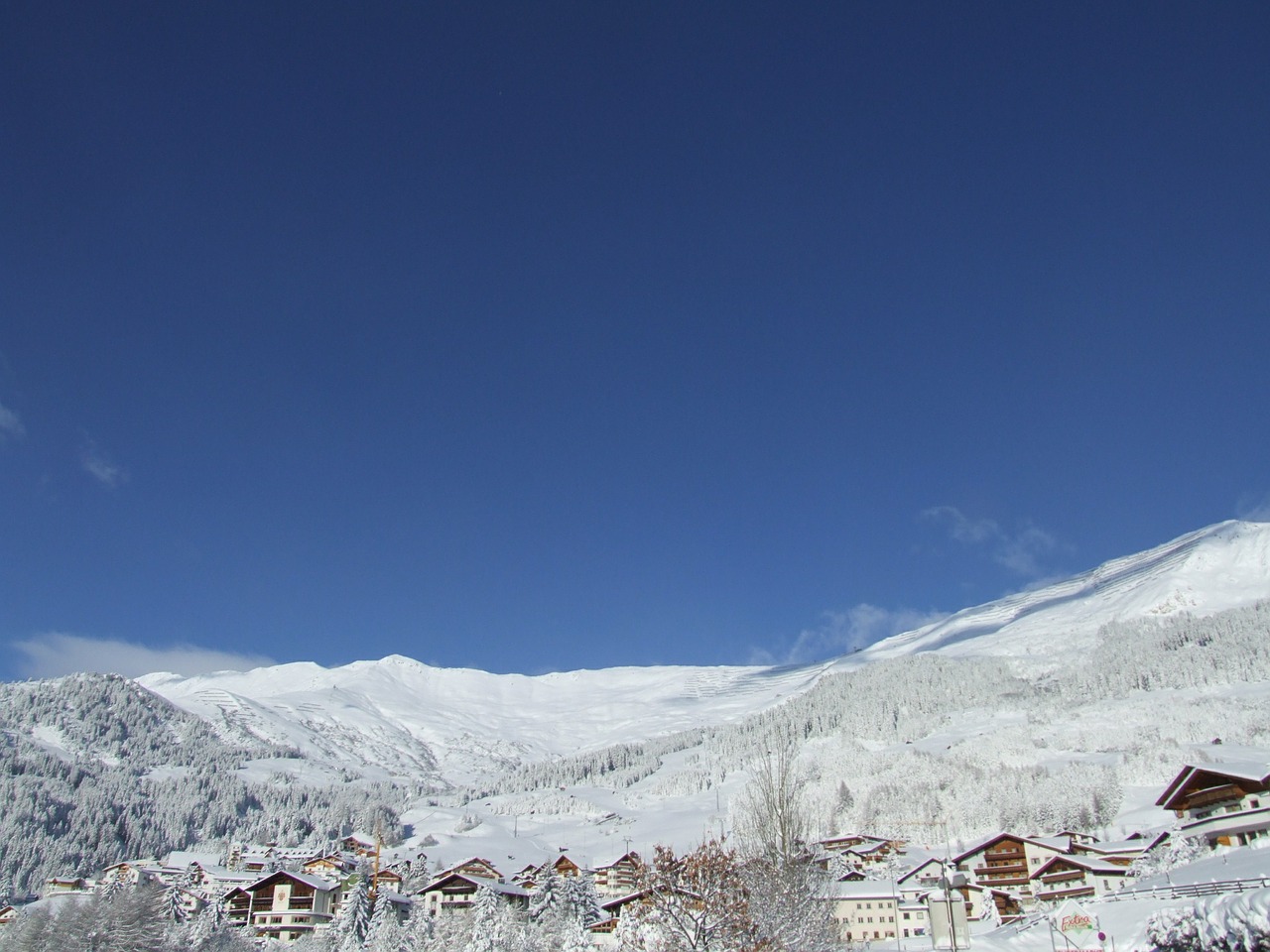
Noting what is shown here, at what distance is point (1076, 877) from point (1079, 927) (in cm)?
6188

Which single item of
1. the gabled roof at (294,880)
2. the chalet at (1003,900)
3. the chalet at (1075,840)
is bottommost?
the chalet at (1003,900)

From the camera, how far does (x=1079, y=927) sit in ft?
118

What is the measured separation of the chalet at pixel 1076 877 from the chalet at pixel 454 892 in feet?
187

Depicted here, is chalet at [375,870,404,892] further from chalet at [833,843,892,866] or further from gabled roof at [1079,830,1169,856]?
gabled roof at [1079,830,1169,856]

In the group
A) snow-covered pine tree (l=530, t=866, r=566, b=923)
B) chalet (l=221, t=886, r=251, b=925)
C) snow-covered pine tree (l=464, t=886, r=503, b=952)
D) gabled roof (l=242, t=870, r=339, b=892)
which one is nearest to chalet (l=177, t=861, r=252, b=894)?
chalet (l=221, t=886, r=251, b=925)

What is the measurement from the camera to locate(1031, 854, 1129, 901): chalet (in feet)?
278

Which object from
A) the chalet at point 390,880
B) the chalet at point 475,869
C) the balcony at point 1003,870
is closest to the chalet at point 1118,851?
the balcony at point 1003,870

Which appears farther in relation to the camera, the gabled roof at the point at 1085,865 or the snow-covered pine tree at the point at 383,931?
the gabled roof at the point at 1085,865

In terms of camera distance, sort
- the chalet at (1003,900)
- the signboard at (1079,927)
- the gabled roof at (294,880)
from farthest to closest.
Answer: the gabled roof at (294,880), the chalet at (1003,900), the signboard at (1079,927)

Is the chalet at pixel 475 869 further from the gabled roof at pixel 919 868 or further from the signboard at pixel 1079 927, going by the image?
the signboard at pixel 1079 927

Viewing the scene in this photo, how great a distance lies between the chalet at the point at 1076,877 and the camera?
8469 centimetres

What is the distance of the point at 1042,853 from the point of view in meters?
98.4

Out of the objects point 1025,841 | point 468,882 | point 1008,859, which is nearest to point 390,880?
point 468,882

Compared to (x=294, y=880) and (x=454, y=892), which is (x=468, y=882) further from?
(x=294, y=880)
